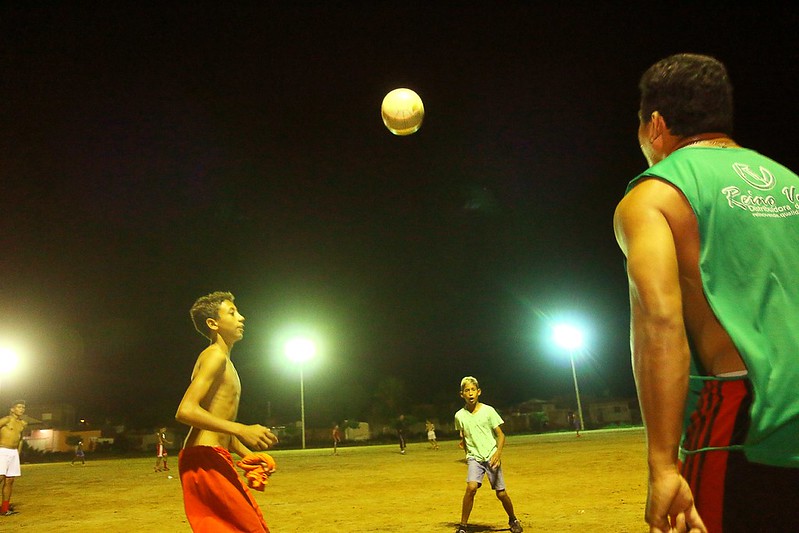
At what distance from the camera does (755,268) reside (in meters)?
1.66

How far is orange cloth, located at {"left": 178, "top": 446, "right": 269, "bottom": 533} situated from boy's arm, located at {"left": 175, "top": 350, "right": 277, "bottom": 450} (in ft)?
0.78

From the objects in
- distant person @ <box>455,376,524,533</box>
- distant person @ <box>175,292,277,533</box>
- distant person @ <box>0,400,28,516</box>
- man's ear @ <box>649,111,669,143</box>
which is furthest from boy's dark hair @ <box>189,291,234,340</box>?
distant person @ <box>0,400,28,516</box>

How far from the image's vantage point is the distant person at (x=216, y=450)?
418 centimetres

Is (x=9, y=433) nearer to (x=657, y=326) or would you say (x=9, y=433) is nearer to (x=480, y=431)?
(x=480, y=431)

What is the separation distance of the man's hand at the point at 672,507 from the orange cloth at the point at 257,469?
133 inches

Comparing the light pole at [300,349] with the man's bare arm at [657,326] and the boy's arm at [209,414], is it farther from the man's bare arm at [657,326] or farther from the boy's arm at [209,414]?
the man's bare arm at [657,326]

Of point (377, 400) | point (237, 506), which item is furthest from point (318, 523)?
point (377, 400)

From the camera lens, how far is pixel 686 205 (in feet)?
5.58

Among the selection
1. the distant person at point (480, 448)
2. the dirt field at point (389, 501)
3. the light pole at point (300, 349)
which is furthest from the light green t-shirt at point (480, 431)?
the light pole at point (300, 349)

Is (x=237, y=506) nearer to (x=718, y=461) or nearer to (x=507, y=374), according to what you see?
(x=718, y=461)

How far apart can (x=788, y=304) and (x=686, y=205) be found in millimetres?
382

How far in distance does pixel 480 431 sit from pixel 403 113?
5.43m

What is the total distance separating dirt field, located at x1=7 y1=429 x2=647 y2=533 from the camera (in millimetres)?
9336

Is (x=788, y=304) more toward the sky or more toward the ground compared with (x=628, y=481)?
more toward the sky
